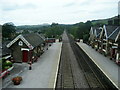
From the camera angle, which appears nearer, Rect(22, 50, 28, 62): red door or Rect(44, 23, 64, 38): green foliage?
Rect(22, 50, 28, 62): red door

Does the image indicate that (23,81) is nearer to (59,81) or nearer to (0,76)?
(0,76)

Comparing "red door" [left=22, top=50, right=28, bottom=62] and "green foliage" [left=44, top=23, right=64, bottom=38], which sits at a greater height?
"green foliage" [left=44, top=23, right=64, bottom=38]


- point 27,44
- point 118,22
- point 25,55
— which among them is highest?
point 118,22

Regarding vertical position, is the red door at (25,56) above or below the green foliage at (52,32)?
below

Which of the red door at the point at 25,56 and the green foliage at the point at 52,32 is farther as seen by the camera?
the green foliage at the point at 52,32

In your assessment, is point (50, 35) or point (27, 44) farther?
point (50, 35)

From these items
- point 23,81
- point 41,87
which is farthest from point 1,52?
point 41,87

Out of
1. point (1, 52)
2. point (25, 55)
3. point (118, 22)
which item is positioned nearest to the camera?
point (1, 52)

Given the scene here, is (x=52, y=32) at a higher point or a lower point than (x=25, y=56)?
higher

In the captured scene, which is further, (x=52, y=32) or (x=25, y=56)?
Answer: (x=52, y=32)

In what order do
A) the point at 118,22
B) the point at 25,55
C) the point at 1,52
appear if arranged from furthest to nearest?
1. the point at 118,22
2. the point at 25,55
3. the point at 1,52

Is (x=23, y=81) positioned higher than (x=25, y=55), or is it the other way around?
(x=25, y=55)

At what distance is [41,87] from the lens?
15266 millimetres

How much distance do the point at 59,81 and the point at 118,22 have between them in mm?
33492
